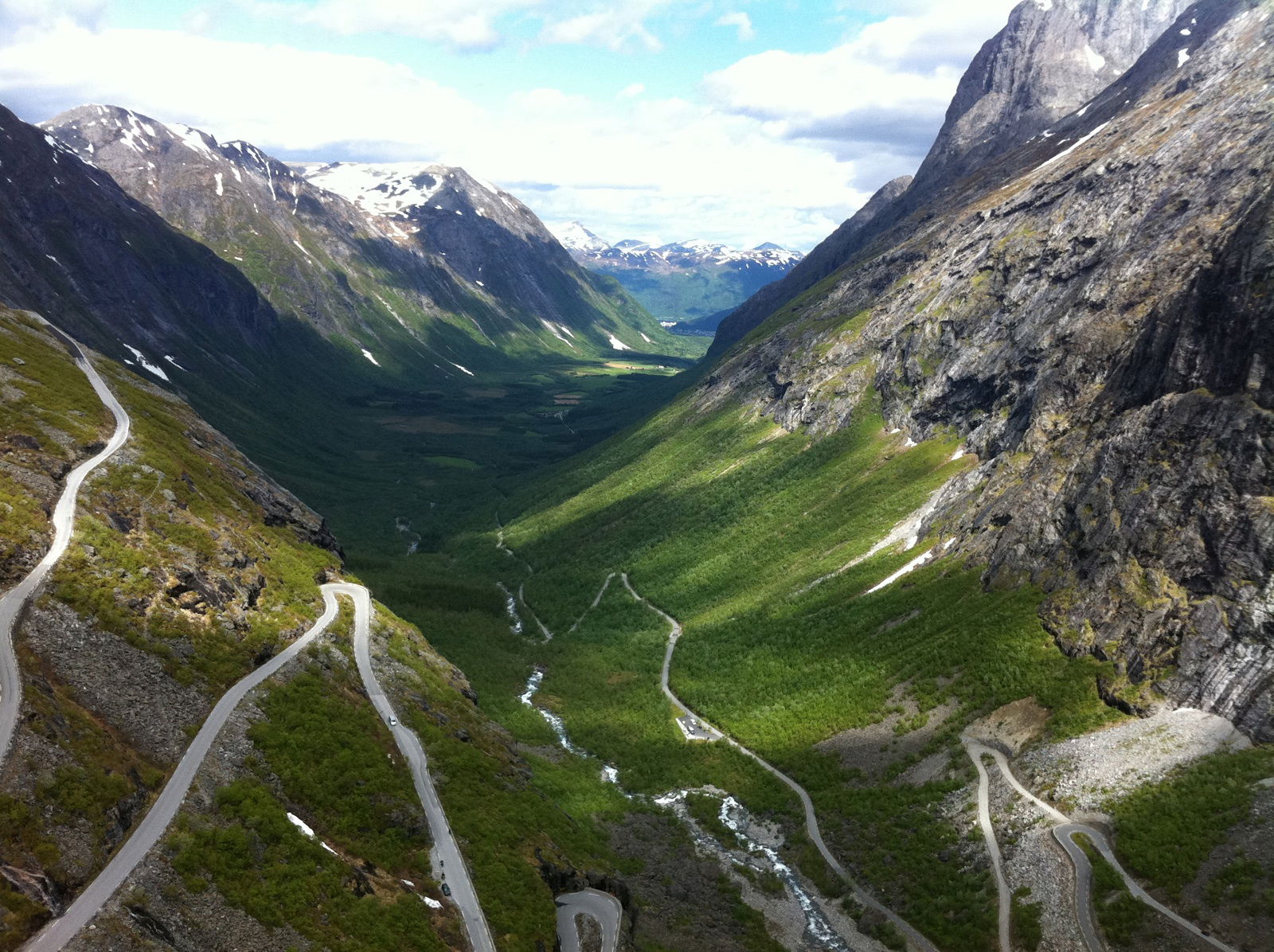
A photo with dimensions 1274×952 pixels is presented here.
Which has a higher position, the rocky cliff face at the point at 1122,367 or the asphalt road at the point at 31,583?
the rocky cliff face at the point at 1122,367

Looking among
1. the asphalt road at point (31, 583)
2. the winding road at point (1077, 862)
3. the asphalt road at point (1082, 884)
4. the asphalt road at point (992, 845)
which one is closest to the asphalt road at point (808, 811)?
the asphalt road at point (992, 845)

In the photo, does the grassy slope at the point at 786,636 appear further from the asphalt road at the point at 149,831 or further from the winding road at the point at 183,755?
the asphalt road at the point at 149,831

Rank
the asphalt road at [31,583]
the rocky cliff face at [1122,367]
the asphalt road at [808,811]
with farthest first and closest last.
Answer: the rocky cliff face at [1122,367] → the asphalt road at [808,811] → the asphalt road at [31,583]

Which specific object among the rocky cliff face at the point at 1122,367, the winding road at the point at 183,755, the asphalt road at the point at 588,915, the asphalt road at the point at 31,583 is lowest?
the asphalt road at the point at 588,915

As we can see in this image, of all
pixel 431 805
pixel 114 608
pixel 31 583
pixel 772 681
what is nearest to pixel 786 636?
pixel 772 681

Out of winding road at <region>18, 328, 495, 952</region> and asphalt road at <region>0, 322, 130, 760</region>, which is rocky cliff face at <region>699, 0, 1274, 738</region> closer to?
winding road at <region>18, 328, 495, 952</region>

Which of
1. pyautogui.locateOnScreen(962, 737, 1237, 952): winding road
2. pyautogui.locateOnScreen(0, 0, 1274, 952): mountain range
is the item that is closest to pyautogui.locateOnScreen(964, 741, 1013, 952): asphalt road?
pyautogui.locateOnScreen(962, 737, 1237, 952): winding road

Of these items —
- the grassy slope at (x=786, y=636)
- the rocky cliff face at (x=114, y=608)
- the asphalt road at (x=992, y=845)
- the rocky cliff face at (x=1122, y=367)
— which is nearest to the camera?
the rocky cliff face at (x=114, y=608)

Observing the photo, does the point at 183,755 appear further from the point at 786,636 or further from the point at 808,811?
the point at 786,636
